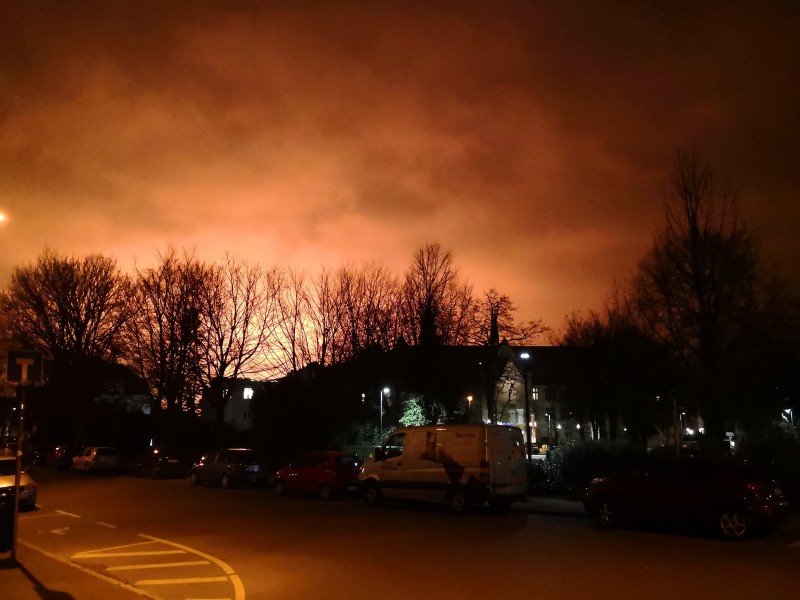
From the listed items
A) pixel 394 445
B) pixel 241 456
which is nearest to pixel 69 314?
→ pixel 241 456

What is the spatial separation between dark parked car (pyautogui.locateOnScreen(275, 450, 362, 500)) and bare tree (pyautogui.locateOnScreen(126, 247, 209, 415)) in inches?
700

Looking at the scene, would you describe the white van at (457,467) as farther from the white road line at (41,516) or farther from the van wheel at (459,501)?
the white road line at (41,516)

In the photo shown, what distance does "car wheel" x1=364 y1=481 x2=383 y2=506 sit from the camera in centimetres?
2012

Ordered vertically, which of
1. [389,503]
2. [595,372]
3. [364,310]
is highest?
[364,310]

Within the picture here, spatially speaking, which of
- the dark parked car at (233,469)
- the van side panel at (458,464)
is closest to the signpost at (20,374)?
the van side panel at (458,464)

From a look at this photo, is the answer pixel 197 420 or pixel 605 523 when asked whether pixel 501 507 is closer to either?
pixel 605 523

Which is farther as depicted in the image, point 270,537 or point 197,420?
point 197,420

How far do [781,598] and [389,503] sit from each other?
45.1 feet

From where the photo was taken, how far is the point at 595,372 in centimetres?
4134

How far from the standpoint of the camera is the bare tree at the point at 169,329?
38.9 metres

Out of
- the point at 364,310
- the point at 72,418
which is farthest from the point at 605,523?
the point at 72,418

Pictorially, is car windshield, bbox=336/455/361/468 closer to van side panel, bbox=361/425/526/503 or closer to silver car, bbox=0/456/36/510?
van side panel, bbox=361/425/526/503

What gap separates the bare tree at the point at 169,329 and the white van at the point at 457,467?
891 inches

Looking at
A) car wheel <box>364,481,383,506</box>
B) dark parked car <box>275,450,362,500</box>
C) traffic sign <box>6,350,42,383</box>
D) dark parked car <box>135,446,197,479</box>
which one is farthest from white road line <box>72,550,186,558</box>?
dark parked car <box>135,446,197,479</box>
